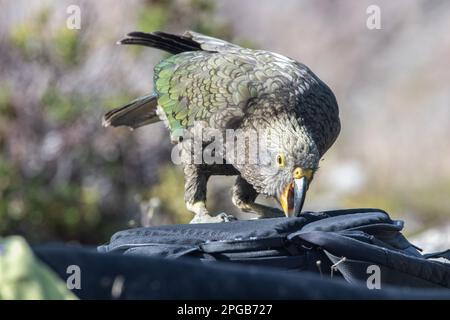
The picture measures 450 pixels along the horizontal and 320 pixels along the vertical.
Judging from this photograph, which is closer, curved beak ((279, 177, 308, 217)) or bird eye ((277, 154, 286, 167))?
curved beak ((279, 177, 308, 217))

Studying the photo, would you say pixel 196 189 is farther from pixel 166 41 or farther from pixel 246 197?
pixel 166 41

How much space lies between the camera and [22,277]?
4.76 ft

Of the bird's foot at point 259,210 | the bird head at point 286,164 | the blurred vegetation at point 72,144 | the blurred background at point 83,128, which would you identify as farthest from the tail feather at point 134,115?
the blurred vegetation at point 72,144

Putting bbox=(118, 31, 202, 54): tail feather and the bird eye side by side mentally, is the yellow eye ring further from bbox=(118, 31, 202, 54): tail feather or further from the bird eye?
bbox=(118, 31, 202, 54): tail feather

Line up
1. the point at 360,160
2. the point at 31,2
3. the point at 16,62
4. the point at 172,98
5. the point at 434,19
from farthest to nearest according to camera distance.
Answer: the point at 434,19
the point at 360,160
the point at 31,2
the point at 16,62
the point at 172,98

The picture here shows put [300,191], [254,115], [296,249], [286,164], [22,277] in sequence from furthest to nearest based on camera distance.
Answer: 1. [254,115]
2. [286,164]
3. [300,191]
4. [296,249]
5. [22,277]

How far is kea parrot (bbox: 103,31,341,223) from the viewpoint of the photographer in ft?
15.1

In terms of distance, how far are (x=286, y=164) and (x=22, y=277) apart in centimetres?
320

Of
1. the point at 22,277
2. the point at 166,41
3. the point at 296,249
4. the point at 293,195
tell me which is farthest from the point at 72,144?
the point at 22,277

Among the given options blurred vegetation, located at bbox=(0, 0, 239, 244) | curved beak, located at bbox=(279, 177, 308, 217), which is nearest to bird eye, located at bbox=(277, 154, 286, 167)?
curved beak, located at bbox=(279, 177, 308, 217)
